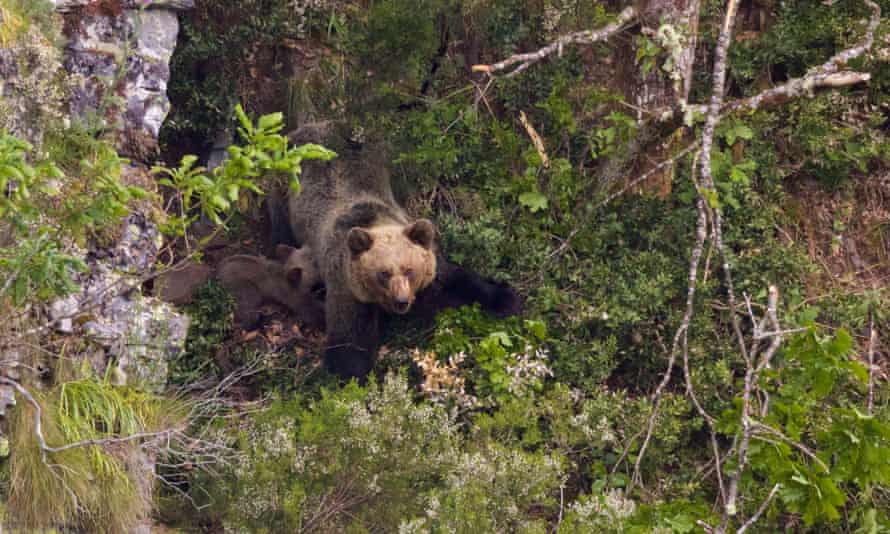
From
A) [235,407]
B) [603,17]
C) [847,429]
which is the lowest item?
[235,407]

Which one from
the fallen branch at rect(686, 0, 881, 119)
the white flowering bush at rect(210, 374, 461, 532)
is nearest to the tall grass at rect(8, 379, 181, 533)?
the white flowering bush at rect(210, 374, 461, 532)

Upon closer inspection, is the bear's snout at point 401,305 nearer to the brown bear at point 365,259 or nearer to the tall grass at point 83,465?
the brown bear at point 365,259

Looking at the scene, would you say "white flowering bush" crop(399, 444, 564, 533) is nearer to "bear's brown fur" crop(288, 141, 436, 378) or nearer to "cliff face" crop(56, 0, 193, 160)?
"bear's brown fur" crop(288, 141, 436, 378)

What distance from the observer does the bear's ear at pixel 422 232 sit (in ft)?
22.9

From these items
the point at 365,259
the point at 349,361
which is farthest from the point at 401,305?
the point at 349,361

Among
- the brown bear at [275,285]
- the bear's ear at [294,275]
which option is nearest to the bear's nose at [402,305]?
the brown bear at [275,285]

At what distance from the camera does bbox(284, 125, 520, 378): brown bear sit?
6.99 m

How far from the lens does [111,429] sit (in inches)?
196

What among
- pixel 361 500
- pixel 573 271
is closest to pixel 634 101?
pixel 573 271

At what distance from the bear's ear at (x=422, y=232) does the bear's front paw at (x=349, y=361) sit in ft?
2.64

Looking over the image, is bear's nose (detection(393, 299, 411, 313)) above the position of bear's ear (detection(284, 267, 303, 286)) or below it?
above

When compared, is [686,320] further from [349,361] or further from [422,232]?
[349,361]

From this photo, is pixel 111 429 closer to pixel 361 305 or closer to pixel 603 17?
pixel 361 305

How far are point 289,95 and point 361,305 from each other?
1777 millimetres
